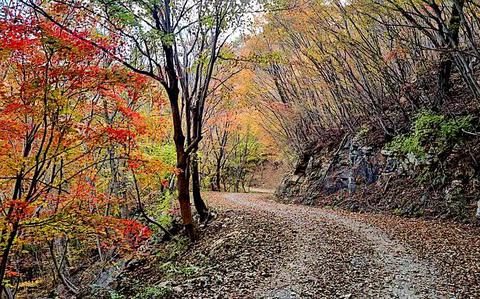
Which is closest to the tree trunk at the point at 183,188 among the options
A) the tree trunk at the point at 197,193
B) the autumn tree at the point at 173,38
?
the autumn tree at the point at 173,38

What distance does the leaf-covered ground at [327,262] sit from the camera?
5.59m

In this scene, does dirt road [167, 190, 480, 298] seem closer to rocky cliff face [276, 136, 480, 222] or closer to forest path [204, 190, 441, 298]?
forest path [204, 190, 441, 298]

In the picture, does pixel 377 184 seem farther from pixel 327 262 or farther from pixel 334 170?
pixel 327 262

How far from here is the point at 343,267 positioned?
21.2ft

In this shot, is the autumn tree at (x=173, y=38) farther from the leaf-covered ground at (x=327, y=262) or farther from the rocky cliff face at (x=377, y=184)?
the rocky cliff face at (x=377, y=184)

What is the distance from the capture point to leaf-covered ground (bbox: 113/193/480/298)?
559 cm

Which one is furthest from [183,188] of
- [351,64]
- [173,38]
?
[351,64]

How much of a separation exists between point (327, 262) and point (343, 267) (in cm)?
40

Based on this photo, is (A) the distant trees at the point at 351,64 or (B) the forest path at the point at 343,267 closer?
(B) the forest path at the point at 343,267

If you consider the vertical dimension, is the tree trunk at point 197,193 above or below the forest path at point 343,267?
above

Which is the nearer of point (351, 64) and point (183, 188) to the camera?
point (183, 188)

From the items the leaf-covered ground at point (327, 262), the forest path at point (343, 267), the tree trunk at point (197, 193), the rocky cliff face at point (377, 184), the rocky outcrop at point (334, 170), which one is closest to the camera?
the forest path at point (343, 267)

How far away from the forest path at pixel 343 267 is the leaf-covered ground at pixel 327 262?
15 mm

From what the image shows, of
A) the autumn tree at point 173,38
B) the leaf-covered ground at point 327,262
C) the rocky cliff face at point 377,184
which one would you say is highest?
the autumn tree at point 173,38
